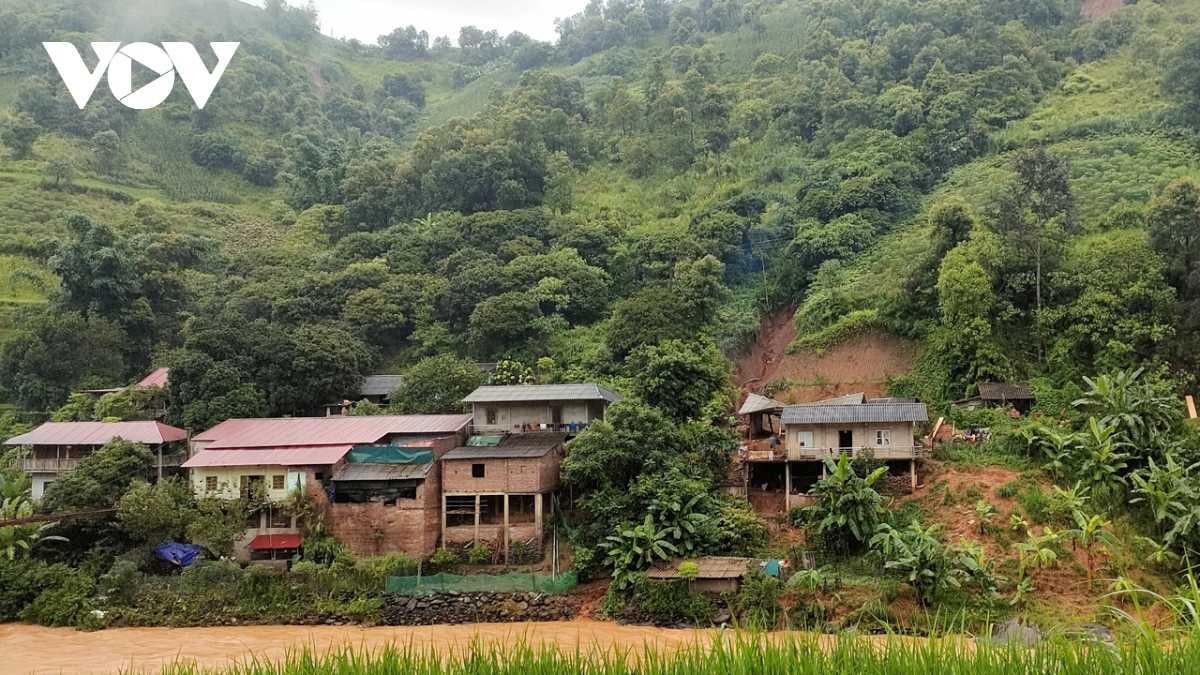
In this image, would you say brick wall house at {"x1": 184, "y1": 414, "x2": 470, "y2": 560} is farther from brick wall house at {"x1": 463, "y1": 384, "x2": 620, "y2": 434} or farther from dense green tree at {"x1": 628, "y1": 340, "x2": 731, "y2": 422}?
dense green tree at {"x1": 628, "y1": 340, "x2": 731, "y2": 422}

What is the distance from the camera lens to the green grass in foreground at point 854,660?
4836mm

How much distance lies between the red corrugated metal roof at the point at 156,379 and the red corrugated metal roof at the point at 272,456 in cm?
803

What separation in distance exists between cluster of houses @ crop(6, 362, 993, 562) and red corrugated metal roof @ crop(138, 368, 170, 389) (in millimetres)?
4497

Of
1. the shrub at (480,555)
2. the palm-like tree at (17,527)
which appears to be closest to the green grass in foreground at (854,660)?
the shrub at (480,555)

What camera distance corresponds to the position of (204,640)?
1955cm

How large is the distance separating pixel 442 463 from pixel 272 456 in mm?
4883

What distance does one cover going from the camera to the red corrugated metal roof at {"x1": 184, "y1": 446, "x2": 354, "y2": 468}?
23.7 meters

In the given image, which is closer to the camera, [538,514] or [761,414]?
[538,514]

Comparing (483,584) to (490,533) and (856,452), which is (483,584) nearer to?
(490,533)

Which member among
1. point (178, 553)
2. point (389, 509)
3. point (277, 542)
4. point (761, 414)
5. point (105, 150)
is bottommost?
point (178, 553)

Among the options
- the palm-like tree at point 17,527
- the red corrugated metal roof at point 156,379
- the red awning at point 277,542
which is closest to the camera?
the palm-like tree at point 17,527

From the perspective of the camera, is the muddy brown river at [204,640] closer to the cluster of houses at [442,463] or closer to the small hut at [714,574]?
the small hut at [714,574]

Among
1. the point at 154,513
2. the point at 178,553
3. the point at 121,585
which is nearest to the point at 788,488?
the point at 178,553

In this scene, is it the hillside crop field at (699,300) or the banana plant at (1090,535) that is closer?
the banana plant at (1090,535)
